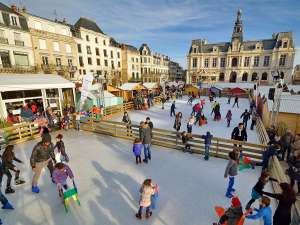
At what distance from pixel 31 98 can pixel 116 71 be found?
2761 cm

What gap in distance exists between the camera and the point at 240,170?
19.8 feet

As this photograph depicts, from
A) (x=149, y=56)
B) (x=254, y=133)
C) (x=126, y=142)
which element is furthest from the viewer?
(x=149, y=56)

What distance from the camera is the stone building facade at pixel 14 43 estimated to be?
1800 cm

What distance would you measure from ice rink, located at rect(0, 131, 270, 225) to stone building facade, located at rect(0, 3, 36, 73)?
16.1 m

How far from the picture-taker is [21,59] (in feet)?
64.4

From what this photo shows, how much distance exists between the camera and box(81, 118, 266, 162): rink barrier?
21.2 ft

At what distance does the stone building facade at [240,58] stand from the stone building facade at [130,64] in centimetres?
1654

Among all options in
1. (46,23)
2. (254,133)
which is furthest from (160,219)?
(46,23)

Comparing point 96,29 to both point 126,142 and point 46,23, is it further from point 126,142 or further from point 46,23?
point 126,142

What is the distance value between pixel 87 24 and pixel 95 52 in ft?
17.3

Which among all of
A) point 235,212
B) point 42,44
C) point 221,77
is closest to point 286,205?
point 235,212

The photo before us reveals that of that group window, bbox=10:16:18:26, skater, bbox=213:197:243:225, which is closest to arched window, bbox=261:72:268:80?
skater, bbox=213:197:243:225

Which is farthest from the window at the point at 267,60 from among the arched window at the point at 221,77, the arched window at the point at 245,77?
the arched window at the point at 221,77

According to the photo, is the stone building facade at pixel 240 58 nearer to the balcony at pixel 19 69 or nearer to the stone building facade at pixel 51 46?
the stone building facade at pixel 51 46
